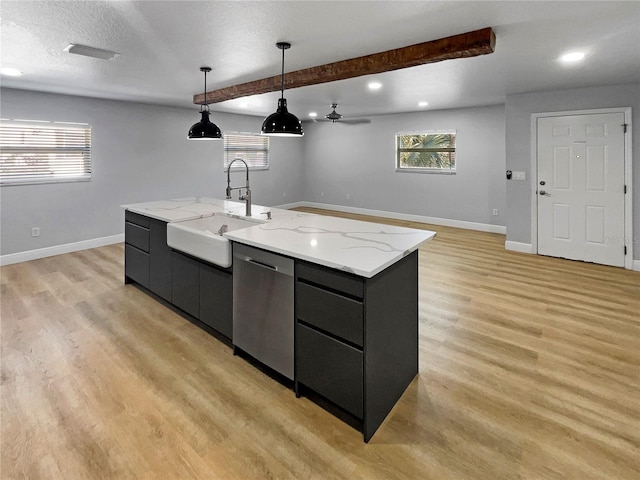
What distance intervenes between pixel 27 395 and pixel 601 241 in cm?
606

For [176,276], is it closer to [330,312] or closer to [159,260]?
[159,260]

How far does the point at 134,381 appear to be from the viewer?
2.29 meters

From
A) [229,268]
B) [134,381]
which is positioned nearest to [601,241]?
[229,268]

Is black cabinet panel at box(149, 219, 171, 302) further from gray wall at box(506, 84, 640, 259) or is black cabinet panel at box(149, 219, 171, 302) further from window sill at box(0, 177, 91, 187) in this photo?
gray wall at box(506, 84, 640, 259)

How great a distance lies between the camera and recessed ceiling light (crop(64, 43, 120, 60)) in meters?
2.90

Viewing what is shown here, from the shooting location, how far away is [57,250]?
528 cm

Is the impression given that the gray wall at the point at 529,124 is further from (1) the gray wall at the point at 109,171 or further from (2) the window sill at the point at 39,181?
(2) the window sill at the point at 39,181

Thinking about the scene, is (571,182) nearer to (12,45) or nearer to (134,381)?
(134,381)

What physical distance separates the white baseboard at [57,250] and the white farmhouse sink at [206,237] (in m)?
3.39

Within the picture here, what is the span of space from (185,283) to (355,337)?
5.88 feet

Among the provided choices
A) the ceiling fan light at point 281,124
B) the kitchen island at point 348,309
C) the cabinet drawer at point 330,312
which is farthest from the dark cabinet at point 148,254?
the cabinet drawer at point 330,312

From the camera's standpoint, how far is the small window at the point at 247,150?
24.9ft

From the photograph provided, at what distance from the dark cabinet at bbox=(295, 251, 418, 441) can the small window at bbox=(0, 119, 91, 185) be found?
4924 millimetres

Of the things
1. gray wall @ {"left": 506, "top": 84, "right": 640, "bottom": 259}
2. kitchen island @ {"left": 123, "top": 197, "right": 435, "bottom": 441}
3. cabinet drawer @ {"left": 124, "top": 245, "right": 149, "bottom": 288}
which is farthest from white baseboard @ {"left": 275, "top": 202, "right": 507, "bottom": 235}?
cabinet drawer @ {"left": 124, "top": 245, "right": 149, "bottom": 288}
